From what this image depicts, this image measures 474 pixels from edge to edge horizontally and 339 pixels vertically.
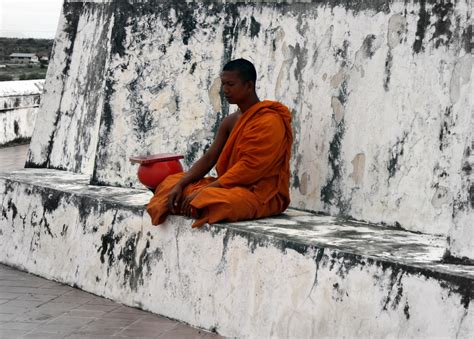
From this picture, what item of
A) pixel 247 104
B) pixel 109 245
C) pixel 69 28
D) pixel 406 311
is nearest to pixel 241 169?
pixel 247 104

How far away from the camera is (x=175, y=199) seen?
20.5 ft

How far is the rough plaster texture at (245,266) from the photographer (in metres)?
4.89

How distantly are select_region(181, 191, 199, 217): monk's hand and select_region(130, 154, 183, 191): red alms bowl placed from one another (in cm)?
47

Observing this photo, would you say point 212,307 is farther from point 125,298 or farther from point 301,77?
point 301,77

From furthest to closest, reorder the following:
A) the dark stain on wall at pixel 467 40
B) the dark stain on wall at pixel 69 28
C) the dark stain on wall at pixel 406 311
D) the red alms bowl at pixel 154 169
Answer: the dark stain on wall at pixel 69 28, the red alms bowl at pixel 154 169, the dark stain on wall at pixel 467 40, the dark stain on wall at pixel 406 311

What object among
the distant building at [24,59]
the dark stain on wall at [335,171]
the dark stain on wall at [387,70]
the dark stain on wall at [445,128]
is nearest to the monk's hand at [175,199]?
the dark stain on wall at [335,171]

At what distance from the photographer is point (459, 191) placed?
495cm

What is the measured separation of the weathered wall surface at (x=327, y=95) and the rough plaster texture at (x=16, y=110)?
5837mm

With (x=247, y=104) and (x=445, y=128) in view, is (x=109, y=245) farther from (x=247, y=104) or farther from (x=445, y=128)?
(x=445, y=128)

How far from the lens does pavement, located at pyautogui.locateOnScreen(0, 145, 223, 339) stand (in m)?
5.86

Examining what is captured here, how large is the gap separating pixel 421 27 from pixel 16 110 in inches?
373

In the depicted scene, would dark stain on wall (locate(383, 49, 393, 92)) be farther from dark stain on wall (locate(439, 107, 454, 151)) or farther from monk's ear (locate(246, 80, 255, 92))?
monk's ear (locate(246, 80, 255, 92))

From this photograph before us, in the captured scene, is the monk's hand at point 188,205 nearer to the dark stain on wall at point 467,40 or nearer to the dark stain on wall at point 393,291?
the dark stain on wall at point 393,291

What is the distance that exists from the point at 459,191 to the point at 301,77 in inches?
76.6
